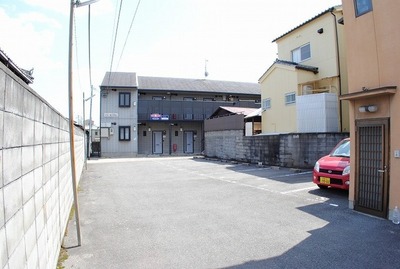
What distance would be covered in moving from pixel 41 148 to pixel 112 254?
75.9 inches

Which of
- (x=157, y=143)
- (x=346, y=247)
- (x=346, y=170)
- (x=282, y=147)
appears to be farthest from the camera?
(x=157, y=143)

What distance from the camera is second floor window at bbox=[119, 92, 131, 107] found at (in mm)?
26562

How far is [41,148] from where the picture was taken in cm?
295

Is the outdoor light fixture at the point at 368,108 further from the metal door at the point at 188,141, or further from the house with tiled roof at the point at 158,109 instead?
the metal door at the point at 188,141

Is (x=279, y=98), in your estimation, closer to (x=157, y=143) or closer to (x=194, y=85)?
(x=194, y=85)

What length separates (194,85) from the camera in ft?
99.6

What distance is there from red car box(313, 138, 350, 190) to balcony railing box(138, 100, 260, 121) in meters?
19.6

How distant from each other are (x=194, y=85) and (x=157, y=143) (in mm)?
7155

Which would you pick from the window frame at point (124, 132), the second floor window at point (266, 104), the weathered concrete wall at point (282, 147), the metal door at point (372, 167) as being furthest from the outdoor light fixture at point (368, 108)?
the window frame at point (124, 132)

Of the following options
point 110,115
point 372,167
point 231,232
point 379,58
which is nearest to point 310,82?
point 379,58

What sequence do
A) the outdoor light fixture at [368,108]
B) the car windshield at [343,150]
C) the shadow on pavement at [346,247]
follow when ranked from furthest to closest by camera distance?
the car windshield at [343,150], the outdoor light fixture at [368,108], the shadow on pavement at [346,247]

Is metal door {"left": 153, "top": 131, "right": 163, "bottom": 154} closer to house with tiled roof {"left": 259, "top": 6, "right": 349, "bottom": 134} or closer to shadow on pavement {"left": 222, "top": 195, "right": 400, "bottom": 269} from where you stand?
house with tiled roof {"left": 259, "top": 6, "right": 349, "bottom": 134}

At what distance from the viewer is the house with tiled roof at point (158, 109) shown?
26.3 metres

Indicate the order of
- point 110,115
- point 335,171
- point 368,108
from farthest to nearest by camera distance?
point 110,115, point 335,171, point 368,108
